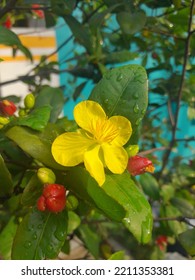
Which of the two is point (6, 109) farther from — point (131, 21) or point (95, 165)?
point (131, 21)

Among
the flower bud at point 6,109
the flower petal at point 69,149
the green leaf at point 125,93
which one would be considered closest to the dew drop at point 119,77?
the green leaf at point 125,93

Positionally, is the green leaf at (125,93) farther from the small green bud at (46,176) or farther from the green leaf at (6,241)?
the green leaf at (6,241)

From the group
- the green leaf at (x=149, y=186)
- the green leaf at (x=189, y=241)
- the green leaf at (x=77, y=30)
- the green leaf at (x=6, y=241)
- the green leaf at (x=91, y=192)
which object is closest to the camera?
the green leaf at (x=91, y=192)

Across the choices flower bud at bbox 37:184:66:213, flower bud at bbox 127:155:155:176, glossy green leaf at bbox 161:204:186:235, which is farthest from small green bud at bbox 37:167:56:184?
glossy green leaf at bbox 161:204:186:235

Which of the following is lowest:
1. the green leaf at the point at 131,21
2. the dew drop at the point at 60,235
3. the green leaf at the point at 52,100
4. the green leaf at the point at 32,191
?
the dew drop at the point at 60,235

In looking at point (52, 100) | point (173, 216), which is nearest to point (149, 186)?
point (173, 216)

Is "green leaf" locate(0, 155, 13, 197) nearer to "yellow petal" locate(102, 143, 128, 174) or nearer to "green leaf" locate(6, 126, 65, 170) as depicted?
"green leaf" locate(6, 126, 65, 170)

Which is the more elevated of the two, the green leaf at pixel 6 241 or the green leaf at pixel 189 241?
the green leaf at pixel 189 241
